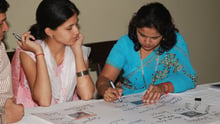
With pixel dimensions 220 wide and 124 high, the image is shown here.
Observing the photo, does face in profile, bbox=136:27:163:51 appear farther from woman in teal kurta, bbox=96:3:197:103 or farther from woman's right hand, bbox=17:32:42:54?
woman's right hand, bbox=17:32:42:54

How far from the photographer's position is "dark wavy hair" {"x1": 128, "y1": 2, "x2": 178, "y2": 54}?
6.64 ft

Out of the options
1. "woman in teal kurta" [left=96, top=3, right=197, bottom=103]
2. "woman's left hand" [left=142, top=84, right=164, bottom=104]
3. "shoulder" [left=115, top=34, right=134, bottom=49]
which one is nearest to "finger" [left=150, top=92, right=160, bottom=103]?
"woman's left hand" [left=142, top=84, right=164, bottom=104]

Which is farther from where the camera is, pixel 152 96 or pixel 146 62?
pixel 146 62

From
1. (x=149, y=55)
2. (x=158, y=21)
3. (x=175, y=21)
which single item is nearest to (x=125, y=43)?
(x=149, y=55)

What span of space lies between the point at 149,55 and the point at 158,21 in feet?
1.02

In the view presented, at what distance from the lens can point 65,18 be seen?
6.46 ft

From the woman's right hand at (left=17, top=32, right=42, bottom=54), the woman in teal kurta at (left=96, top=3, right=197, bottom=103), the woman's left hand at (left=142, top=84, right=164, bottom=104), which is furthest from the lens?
the woman in teal kurta at (left=96, top=3, right=197, bottom=103)

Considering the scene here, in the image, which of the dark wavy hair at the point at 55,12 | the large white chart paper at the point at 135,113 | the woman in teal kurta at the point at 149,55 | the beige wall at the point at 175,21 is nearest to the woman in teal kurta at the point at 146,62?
the woman in teal kurta at the point at 149,55

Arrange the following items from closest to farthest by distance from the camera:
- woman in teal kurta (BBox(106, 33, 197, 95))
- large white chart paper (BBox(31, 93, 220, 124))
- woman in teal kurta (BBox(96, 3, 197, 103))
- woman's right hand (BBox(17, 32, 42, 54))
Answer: large white chart paper (BBox(31, 93, 220, 124)), woman's right hand (BBox(17, 32, 42, 54)), woman in teal kurta (BBox(96, 3, 197, 103)), woman in teal kurta (BBox(106, 33, 197, 95))

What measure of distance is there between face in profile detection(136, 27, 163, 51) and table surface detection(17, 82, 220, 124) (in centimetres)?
45

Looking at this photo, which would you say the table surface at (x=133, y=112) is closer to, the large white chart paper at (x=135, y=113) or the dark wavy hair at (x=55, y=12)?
the large white chart paper at (x=135, y=113)

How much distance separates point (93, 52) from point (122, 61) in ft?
1.70

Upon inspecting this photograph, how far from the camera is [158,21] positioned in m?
2.03

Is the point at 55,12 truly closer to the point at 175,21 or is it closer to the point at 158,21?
the point at 158,21
